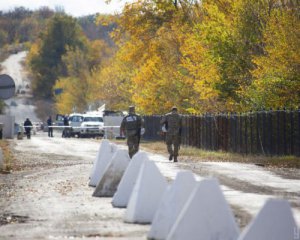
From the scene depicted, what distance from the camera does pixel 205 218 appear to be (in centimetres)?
1024

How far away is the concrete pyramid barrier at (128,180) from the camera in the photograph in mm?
15508

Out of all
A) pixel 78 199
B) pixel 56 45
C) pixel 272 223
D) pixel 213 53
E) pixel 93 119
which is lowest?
pixel 78 199

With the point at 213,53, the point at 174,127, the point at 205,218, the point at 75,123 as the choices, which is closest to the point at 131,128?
the point at 174,127

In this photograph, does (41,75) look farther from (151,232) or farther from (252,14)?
(151,232)

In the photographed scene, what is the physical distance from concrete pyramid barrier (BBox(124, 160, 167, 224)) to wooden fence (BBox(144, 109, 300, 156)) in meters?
20.0

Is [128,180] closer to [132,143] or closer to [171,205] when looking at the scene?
[171,205]

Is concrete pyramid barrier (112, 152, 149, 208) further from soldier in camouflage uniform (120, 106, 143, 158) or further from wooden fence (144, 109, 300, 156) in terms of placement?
wooden fence (144, 109, 300, 156)

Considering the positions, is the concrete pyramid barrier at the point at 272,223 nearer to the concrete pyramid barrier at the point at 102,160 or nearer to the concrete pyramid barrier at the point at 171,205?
the concrete pyramid barrier at the point at 171,205

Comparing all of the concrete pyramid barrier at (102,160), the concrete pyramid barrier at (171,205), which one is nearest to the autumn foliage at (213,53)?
the concrete pyramid barrier at (102,160)

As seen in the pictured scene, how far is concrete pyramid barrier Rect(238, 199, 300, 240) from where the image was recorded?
899 centimetres

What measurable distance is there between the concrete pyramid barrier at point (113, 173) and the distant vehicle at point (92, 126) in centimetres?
5477

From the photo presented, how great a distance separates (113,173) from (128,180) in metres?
2.33

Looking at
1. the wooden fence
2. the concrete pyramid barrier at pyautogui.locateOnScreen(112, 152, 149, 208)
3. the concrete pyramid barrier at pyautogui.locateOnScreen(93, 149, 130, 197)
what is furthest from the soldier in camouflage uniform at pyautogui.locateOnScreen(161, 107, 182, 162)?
the concrete pyramid barrier at pyautogui.locateOnScreen(112, 152, 149, 208)

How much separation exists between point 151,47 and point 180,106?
4759 mm
